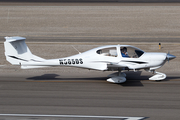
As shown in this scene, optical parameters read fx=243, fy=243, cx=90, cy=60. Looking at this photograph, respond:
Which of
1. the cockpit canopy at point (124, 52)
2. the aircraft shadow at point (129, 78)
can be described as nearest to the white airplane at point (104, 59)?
the cockpit canopy at point (124, 52)

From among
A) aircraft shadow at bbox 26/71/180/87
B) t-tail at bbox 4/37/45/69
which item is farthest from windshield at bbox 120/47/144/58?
t-tail at bbox 4/37/45/69

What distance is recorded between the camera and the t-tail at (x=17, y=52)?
12.9 meters

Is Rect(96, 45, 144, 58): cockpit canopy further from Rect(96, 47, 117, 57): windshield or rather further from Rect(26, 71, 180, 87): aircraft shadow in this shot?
Rect(26, 71, 180, 87): aircraft shadow

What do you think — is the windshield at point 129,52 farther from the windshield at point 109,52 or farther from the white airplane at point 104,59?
the windshield at point 109,52

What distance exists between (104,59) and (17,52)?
4.71m

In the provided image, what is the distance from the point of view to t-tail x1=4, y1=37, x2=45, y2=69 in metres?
12.9

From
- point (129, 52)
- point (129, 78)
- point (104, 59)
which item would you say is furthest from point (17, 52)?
point (129, 78)

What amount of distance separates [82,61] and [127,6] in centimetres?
3163

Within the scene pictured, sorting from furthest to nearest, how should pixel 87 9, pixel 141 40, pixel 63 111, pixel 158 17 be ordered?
pixel 87 9 < pixel 158 17 < pixel 141 40 < pixel 63 111

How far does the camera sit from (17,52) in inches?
516

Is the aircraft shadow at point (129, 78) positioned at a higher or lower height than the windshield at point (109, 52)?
lower

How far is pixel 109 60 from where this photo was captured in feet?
42.6

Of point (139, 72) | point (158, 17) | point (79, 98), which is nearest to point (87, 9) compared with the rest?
point (158, 17)

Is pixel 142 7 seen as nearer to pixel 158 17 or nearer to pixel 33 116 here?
pixel 158 17
